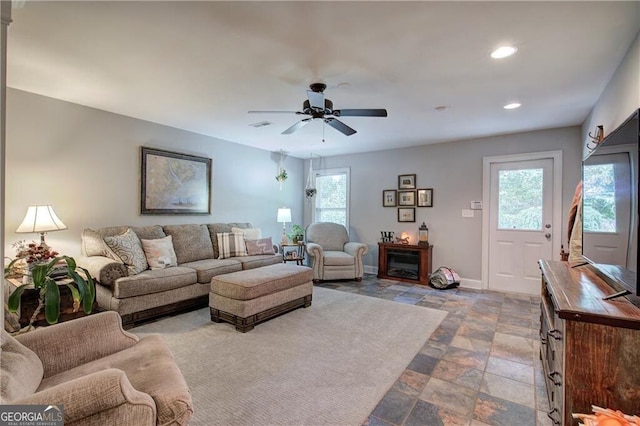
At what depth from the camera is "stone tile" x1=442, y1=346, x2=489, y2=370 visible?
2.39 meters

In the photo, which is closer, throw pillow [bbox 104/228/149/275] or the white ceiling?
the white ceiling

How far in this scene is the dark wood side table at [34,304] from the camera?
8.50ft

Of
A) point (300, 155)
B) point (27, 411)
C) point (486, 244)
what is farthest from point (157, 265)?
point (486, 244)

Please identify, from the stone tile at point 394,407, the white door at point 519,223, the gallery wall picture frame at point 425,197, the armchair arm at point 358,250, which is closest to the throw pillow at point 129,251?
the stone tile at point 394,407

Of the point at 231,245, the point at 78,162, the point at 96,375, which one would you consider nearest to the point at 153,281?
the point at 231,245

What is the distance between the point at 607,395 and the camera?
1212mm

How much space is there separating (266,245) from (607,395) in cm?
409

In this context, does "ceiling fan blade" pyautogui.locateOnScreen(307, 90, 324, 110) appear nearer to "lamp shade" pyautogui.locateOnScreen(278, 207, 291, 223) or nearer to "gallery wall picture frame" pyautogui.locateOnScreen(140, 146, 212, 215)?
"gallery wall picture frame" pyautogui.locateOnScreen(140, 146, 212, 215)

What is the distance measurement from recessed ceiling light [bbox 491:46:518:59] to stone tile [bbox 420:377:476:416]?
94.5 inches

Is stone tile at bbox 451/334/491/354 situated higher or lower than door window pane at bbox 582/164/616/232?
lower

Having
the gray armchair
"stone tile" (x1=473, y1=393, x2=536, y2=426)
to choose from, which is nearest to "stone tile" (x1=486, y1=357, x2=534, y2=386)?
"stone tile" (x1=473, y1=393, x2=536, y2=426)

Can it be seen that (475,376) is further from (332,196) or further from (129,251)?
(332,196)

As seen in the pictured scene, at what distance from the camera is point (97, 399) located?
100cm

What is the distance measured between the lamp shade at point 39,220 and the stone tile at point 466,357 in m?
3.86
